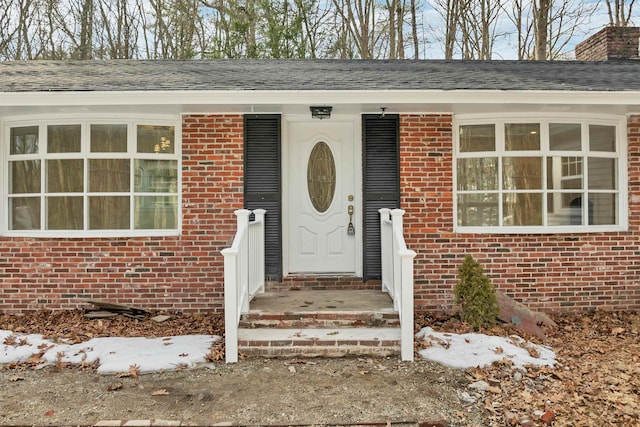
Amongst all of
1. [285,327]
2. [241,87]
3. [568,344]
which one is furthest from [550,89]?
[285,327]

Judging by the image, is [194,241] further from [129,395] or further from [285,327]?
[129,395]

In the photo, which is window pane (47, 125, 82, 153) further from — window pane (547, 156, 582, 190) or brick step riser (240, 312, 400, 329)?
window pane (547, 156, 582, 190)

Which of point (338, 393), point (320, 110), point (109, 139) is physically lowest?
point (338, 393)

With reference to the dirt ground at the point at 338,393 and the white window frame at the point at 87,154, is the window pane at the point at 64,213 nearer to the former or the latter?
the white window frame at the point at 87,154

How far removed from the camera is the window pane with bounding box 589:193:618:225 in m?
5.74

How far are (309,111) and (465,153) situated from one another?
198 cm

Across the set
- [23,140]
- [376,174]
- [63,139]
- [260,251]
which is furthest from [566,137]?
[23,140]

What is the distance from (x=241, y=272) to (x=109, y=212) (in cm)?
220

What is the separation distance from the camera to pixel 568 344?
15.0 ft

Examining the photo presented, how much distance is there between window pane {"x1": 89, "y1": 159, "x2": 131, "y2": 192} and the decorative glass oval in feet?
7.30

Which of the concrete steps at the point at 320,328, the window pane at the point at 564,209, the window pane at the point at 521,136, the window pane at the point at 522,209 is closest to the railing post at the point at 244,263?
the concrete steps at the point at 320,328

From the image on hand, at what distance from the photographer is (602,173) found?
18.9 ft

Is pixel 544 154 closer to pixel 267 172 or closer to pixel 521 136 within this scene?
pixel 521 136

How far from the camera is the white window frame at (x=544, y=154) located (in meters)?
5.61
